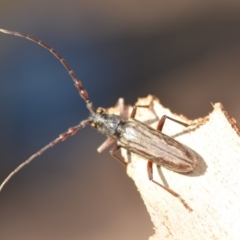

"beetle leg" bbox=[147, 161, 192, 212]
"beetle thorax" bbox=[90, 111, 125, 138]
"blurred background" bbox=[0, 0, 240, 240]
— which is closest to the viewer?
"beetle leg" bbox=[147, 161, 192, 212]

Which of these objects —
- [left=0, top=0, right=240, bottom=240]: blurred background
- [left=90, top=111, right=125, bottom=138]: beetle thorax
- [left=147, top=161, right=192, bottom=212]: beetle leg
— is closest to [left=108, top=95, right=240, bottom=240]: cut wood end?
[left=147, top=161, right=192, bottom=212]: beetle leg

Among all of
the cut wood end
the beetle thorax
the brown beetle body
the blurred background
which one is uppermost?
the blurred background

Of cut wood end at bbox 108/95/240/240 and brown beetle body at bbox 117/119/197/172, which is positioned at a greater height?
brown beetle body at bbox 117/119/197/172

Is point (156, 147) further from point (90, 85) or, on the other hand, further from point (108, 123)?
point (90, 85)

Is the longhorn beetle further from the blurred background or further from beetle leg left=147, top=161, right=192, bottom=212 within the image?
the blurred background

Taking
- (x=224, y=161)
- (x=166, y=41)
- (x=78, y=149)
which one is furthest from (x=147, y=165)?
(x=166, y=41)

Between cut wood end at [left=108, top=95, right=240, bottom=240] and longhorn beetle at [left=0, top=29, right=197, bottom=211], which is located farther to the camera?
longhorn beetle at [left=0, top=29, right=197, bottom=211]

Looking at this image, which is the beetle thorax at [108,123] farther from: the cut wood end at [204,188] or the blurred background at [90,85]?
the blurred background at [90,85]

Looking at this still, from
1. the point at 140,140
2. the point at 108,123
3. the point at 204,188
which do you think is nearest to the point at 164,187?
the point at 204,188

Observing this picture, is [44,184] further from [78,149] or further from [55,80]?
[55,80]
